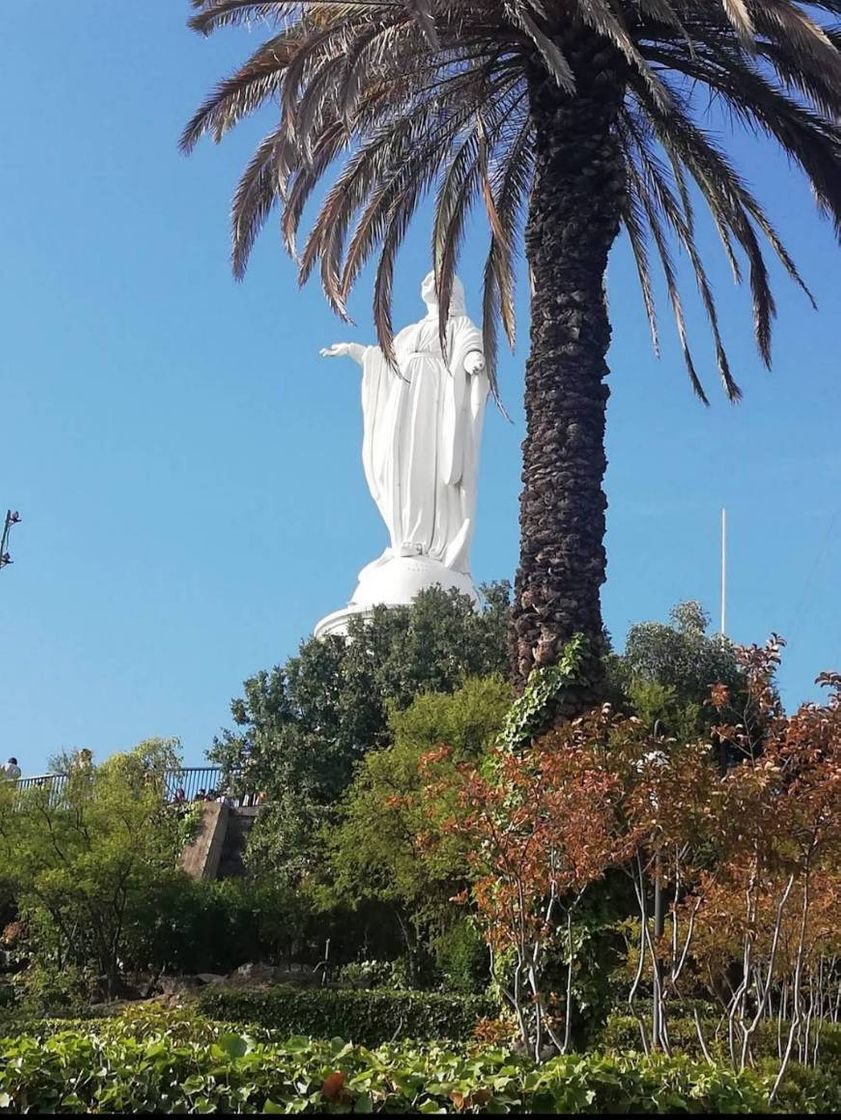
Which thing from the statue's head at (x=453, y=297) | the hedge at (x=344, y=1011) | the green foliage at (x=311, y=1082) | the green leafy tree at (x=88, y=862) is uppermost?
the statue's head at (x=453, y=297)

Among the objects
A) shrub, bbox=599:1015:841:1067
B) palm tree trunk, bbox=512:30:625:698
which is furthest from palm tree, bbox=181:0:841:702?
shrub, bbox=599:1015:841:1067

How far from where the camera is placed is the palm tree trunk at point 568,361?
9.85 metres

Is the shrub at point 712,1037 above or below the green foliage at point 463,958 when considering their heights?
below

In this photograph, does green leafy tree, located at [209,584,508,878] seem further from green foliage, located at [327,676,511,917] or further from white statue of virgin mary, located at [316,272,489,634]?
white statue of virgin mary, located at [316,272,489,634]

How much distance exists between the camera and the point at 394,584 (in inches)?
1095

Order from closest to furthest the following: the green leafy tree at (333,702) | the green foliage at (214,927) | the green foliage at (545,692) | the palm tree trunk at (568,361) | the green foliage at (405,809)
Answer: the green foliage at (545,692)
the palm tree trunk at (568,361)
the green foliage at (405,809)
the green foliage at (214,927)
the green leafy tree at (333,702)

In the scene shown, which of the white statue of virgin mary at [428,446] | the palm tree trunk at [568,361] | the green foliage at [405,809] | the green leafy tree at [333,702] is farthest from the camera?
the white statue of virgin mary at [428,446]

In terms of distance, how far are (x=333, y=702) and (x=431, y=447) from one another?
9339 millimetres

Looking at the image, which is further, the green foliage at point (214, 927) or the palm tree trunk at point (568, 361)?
the green foliage at point (214, 927)

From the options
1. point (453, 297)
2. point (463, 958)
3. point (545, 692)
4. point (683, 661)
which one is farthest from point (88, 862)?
point (453, 297)

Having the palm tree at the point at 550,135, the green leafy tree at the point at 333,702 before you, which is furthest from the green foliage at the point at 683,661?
the palm tree at the point at 550,135

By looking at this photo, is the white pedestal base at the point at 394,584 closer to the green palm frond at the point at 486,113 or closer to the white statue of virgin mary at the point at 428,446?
the white statue of virgin mary at the point at 428,446

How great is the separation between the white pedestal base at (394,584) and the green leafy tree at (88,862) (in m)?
8.38

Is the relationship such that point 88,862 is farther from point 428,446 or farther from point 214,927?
point 428,446
